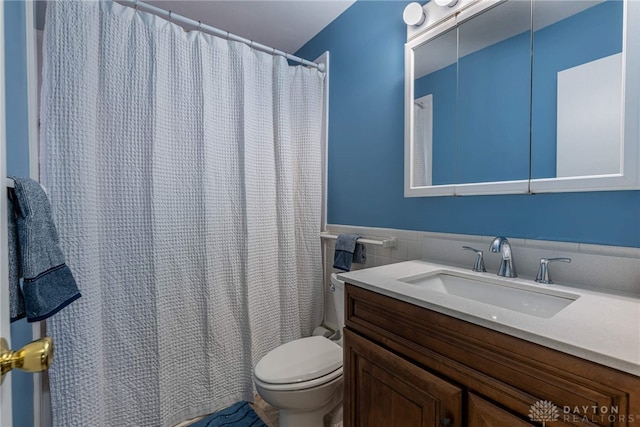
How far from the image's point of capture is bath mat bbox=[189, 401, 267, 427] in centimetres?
149

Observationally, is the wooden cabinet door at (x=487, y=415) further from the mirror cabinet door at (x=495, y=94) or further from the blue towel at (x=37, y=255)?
the blue towel at (x=37, y=255)

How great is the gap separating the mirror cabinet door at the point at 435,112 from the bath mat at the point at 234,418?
5.04ft

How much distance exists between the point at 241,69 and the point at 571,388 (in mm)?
1902

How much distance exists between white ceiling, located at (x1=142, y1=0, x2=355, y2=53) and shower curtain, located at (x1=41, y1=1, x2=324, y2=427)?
1.00 feet

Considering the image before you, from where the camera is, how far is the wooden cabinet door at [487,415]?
2.05ft

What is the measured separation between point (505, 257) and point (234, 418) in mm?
1594

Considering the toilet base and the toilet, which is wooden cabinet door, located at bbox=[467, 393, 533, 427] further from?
the toilet base

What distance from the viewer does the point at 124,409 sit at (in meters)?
1.33

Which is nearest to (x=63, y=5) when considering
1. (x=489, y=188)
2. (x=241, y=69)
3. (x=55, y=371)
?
(x=241, y=69)

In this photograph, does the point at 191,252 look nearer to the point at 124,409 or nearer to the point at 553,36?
the point at 124,409

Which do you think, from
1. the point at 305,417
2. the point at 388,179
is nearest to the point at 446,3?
the point at 388,179

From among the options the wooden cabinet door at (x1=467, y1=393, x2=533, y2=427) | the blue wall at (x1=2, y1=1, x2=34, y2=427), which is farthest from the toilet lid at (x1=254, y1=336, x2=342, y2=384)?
the blue wall at (x1=2, y1=1, x2=34, y2=427)

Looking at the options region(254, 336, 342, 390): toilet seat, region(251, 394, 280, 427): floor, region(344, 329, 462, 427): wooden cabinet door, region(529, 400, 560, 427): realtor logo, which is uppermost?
region(529, 400, 560, 427): realtor logo

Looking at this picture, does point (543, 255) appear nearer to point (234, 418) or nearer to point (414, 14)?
point (414, 14)
